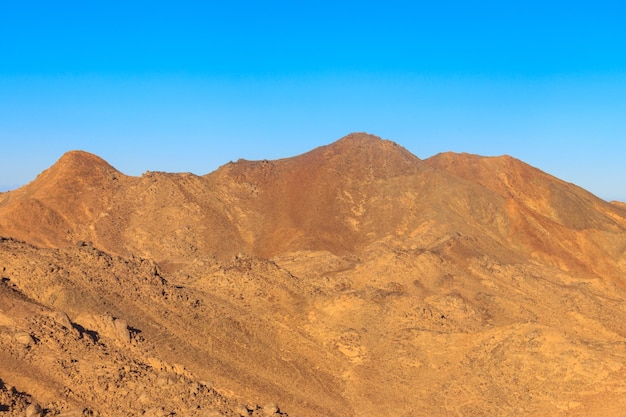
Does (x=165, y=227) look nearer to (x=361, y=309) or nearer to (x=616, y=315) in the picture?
(x=361, y=309)

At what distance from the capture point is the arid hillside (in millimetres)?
16656

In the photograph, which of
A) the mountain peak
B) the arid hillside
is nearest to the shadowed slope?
the arid hillside

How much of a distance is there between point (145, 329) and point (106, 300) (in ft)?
6.07

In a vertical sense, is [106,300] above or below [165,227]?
below

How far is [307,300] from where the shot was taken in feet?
82.3

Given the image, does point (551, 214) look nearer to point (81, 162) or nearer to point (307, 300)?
point (307, 300)

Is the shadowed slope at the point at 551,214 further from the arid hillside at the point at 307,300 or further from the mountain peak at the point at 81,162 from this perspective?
the mountain peak at the point at 81,162

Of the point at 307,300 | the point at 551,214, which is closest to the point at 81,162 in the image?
the point at 307,300

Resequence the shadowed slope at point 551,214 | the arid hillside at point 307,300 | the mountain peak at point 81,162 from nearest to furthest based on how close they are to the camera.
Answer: the arid hillside at point 307,300 → the shadowed slope at point 551,214 → the mountain peak at point 81,162

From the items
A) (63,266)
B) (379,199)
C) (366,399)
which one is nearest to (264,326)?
(366,399)

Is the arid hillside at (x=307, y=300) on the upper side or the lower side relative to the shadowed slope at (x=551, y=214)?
lower

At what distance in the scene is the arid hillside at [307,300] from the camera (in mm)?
16656

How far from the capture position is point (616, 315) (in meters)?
29.8

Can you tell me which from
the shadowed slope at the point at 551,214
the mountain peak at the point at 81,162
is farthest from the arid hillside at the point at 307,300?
the mountain peak at the point at 81,162
